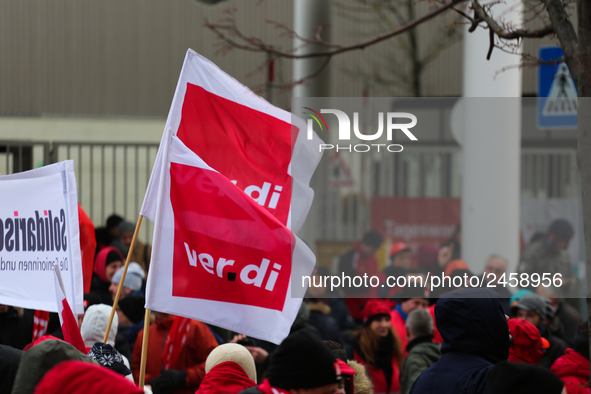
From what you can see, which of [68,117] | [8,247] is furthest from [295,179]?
[68,117]

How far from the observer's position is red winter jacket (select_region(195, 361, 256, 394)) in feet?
12.0

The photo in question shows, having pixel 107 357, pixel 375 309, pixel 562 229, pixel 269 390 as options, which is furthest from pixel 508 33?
pixel 375 309

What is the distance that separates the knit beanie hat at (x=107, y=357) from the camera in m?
3.79

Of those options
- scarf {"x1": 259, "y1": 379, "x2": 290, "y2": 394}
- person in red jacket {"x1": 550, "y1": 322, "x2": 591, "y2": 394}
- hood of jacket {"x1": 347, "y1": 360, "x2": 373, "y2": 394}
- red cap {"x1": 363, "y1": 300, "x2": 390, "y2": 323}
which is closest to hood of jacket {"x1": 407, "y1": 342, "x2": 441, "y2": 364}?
red cap {"x1": 363, "y1": 300, "x2": 390, "y2": 323}

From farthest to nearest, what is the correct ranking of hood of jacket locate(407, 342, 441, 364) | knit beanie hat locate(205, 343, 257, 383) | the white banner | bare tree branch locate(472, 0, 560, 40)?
hood of jacket locate(407, 342, 441, 364) → the white banner → knit beanie hat locate(205, 343, 257, 383) → bare tree branch locate(472, 0, 560, 40)

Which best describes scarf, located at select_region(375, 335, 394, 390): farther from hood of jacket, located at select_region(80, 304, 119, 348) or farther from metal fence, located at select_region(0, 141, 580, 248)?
hood of jacket, located at select_region(80, 304, 119, 348)

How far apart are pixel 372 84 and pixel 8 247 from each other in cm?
1034

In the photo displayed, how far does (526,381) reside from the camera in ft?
8.20

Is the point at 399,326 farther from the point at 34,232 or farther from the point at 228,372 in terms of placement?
the point at 34,232

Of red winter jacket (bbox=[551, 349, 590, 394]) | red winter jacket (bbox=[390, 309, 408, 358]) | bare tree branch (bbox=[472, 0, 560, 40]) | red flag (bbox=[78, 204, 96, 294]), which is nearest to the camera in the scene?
bare tree branch (bbox=[472, 0, 560, 40])

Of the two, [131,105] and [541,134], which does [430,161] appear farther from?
[131,105]

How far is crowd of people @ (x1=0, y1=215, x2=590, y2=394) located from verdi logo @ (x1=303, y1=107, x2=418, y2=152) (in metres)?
0.51

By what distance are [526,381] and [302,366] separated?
779 mm

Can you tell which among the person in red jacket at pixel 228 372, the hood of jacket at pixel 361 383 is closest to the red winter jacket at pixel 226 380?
the person in red jacket at pixel 228 372
